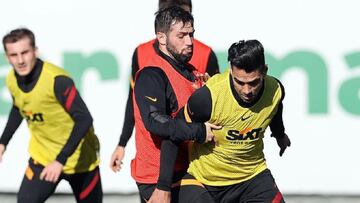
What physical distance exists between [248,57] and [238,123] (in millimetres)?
426

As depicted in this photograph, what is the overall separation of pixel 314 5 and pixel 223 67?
2.84 feet

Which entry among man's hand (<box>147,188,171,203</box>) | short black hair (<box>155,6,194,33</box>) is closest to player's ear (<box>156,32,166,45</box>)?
short black hair (<box>155,6,194,33</box>)

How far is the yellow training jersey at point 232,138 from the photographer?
18.7 ft

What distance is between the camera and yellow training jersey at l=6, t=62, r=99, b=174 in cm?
682

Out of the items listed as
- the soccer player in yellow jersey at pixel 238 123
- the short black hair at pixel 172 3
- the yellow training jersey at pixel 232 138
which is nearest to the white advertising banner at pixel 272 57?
the short black hair at pixel 172 3

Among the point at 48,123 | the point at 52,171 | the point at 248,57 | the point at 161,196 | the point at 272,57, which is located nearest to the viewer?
the point at 248,57

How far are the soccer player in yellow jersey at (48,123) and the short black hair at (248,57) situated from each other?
1563 millimetres

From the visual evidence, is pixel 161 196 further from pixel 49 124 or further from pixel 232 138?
pixel 49 124

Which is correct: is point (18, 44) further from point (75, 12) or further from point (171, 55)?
point (75, 12)

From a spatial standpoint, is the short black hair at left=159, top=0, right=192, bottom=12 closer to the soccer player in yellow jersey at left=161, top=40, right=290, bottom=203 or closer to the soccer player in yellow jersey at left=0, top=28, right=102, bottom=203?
the soccer player in yellow jersey at left=0, top=28, right=102, bottom=203

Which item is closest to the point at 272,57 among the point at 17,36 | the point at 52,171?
the point at 17,36

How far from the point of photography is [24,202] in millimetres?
6969

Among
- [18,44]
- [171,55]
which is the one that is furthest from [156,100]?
[18,44]

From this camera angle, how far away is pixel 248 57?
550 cm
